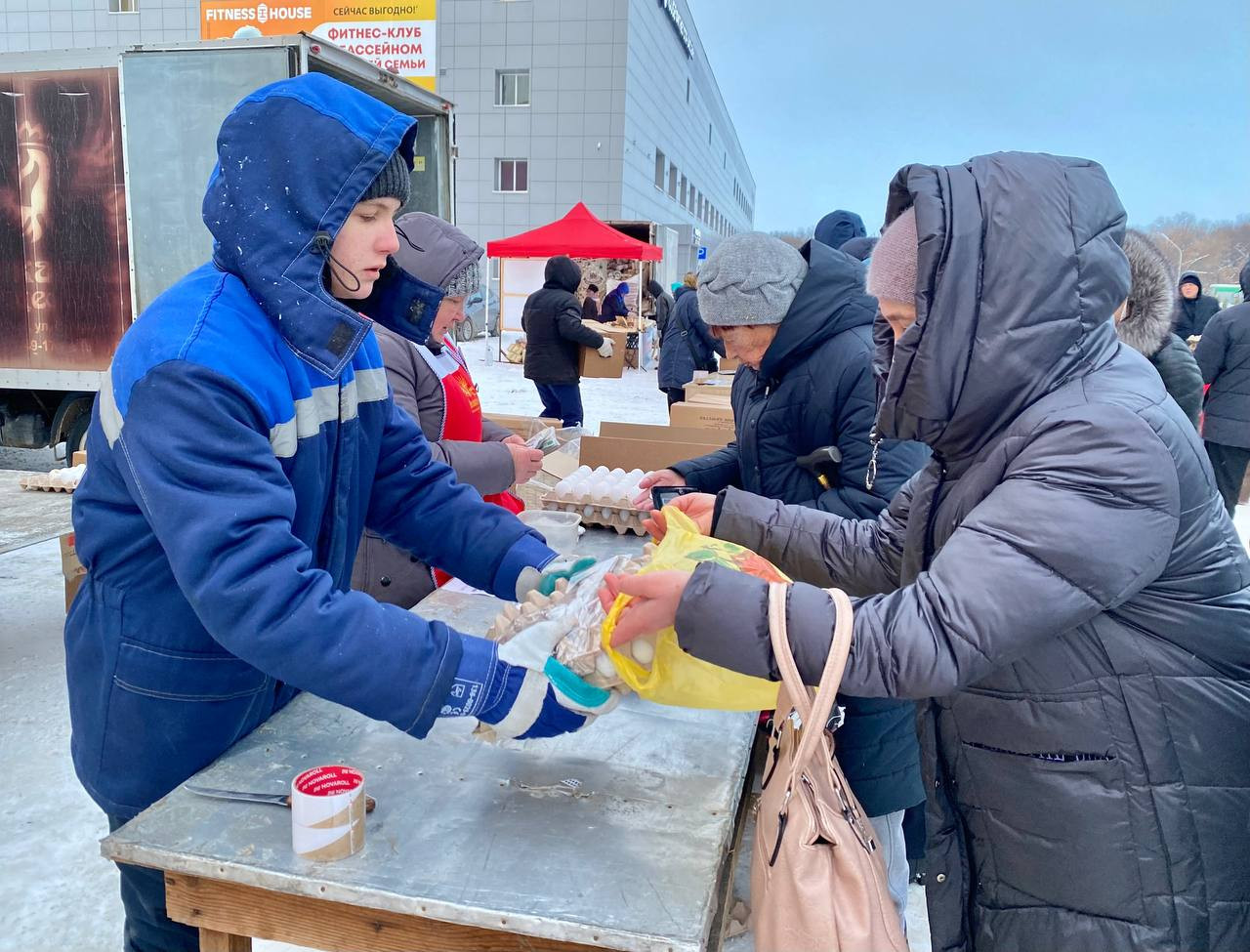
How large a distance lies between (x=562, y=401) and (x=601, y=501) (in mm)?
5163

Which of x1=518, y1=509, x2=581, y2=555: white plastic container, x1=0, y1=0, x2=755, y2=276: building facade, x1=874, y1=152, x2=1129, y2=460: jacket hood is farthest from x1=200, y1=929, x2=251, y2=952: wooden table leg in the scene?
x1=0, y1=0, x2=755, y2=276: building facade

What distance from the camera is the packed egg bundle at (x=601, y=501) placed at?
3415 mm

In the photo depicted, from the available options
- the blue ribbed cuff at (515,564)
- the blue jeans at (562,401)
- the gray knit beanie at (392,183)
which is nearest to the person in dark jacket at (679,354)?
the blue jeans at (562,401)

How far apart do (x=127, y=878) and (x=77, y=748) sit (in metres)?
0.26

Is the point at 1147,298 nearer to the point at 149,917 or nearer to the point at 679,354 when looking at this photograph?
the point at 149,917

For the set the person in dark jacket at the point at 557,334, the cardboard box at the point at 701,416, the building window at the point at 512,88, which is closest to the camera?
the cardboard box at the point at 701,416

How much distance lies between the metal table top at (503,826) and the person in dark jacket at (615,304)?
46.0 ft

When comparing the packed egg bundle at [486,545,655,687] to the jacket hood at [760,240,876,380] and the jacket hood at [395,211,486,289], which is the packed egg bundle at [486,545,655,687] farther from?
the jacket hood at [395,211,486,289]

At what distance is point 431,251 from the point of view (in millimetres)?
2805

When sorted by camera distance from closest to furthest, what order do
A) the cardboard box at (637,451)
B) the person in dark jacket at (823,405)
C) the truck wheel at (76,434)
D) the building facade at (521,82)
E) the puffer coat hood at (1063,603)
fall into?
the puffer coat hood at (1063,603)
the person in dark jacket at (823,405)
the cardboard box at (637,451)
the truck wheel at (76,434)
the building facade at (521,82)

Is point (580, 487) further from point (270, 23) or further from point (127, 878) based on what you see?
point (270, 23)

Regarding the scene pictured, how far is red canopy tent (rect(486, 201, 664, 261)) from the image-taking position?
1330cm

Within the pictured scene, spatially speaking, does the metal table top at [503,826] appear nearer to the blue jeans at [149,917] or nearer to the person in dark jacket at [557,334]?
the blue jeans at [149,917]

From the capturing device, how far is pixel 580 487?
3.51 m
